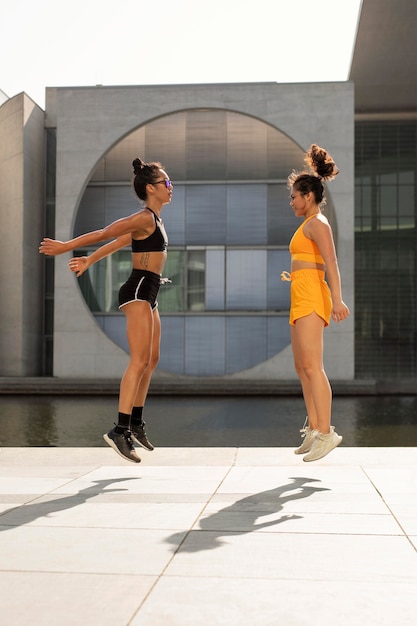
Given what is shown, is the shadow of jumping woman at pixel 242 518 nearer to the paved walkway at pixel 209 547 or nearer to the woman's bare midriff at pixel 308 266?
the paved walkway at pixel 209 547

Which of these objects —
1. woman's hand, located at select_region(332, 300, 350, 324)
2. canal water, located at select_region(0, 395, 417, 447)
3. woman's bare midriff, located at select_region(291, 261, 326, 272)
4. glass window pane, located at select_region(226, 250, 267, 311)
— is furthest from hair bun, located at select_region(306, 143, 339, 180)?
glass window pane, located at select_region(226, 250, 267, 311)

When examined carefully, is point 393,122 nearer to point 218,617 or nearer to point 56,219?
point 56,219

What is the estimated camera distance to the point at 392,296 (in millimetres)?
28406

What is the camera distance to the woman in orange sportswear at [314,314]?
4.81 m

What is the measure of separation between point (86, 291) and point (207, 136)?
612cm

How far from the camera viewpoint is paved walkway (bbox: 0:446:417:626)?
2.12 metres

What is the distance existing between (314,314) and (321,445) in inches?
30.7

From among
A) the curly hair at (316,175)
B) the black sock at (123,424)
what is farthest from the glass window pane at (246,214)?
the black sock at (123,424)

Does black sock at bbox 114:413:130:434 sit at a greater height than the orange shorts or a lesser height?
lesser

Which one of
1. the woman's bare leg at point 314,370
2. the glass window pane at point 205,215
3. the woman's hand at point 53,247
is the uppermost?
the glass window pane at point 205,215

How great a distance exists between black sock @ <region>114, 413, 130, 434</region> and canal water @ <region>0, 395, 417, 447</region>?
5464 mm

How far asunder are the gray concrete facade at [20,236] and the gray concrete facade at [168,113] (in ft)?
4.48

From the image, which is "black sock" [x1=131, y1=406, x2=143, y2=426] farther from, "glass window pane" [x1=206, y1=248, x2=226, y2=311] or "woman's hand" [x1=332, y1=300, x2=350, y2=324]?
"glass window pane" [x1=206, y1=248, x2=226, y2=311]

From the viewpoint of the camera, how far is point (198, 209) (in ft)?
83.6
